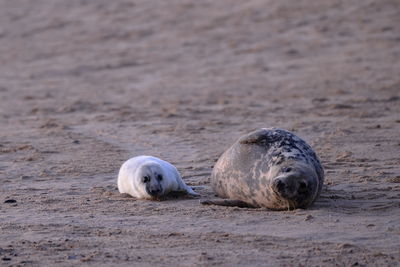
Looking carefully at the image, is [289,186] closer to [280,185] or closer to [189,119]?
[280,185]

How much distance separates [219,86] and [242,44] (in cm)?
357

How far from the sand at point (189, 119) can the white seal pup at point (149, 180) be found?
4.3 inches

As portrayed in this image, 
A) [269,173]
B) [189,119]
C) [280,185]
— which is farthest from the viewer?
[189,119]

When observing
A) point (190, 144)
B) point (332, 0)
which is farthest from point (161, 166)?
point (332, 0)

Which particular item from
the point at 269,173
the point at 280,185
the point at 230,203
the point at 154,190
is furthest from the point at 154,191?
the point at 280,185

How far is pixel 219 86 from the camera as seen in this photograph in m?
14.2

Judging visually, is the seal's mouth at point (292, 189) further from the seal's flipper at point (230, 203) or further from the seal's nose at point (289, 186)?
the seal's flipper at point (230, 203)

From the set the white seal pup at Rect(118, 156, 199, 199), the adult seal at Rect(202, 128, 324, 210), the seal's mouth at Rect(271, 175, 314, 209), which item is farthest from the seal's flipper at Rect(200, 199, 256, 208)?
the white seal pup at Rect(118, 156, 199, 199)

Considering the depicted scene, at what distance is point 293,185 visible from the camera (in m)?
5.50

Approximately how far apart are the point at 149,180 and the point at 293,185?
4.31 feet

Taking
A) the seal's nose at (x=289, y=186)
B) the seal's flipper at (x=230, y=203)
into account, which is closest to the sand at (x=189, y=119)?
the seal's flipper at (x=230, y=203)

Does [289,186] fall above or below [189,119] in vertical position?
above

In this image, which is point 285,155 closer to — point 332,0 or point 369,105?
point 369,105

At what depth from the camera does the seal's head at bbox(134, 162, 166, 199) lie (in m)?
6.25
